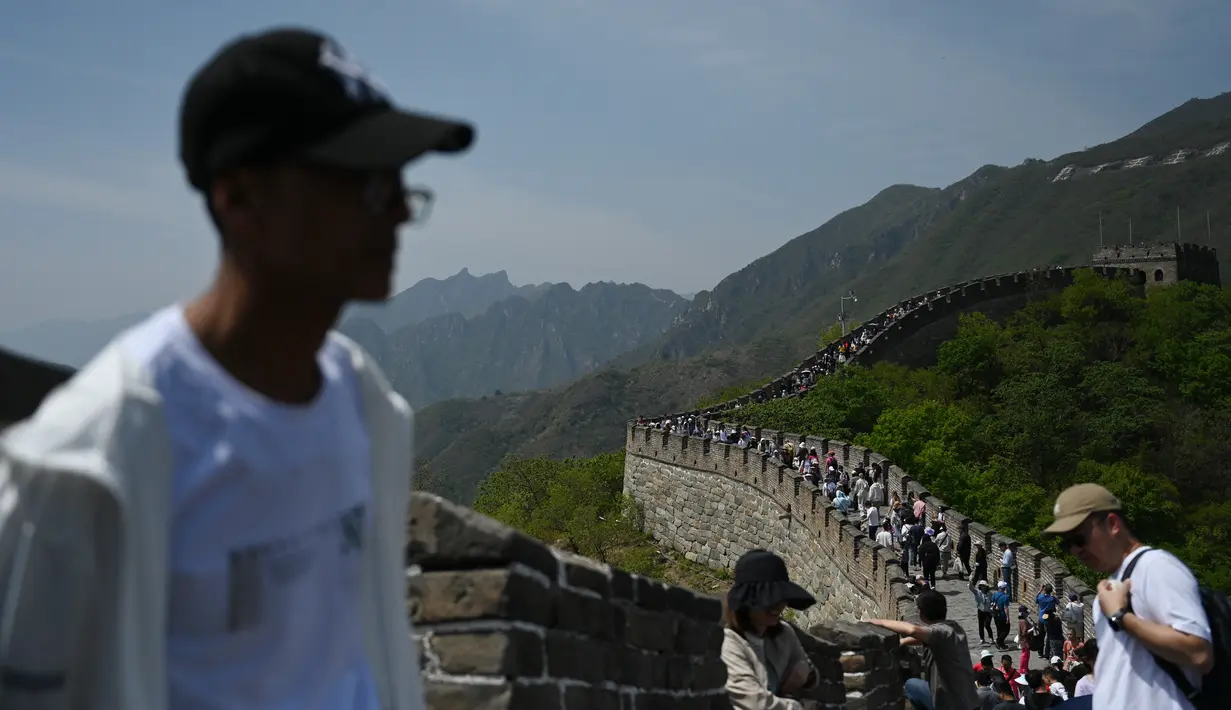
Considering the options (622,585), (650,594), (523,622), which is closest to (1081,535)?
(650,594)

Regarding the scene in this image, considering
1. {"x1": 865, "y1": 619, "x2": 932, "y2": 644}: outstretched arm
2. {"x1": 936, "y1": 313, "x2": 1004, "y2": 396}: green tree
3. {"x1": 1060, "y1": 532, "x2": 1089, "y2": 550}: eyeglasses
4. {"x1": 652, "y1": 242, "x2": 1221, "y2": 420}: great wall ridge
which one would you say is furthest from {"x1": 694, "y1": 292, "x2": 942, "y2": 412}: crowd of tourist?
{"x1": 1060, "y1": 532, "x2": 1089, "y2": 550}: eyeglasses

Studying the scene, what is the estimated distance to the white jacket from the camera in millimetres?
1450

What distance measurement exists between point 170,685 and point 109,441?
33cm

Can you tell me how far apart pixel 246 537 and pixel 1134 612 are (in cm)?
318

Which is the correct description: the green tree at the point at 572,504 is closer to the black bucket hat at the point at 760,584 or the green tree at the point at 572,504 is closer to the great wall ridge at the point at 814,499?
the great wall ridge at the point at 814,499

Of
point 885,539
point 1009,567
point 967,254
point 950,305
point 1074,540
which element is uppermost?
point 967,254

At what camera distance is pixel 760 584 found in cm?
486

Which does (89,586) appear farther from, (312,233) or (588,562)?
(588,562)

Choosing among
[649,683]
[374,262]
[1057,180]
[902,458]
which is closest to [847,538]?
[902,458]

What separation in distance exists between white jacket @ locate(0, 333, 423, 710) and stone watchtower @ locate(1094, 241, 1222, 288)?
222 feet

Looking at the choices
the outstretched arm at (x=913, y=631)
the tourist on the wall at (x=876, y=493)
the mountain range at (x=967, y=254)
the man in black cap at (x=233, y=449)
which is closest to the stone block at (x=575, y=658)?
the man in black cap at (x=233, y=449)

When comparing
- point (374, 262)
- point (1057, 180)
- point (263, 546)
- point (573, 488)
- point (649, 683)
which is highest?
point (1057, 180)

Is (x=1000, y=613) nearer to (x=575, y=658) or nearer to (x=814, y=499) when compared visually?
(x=814, y=499)

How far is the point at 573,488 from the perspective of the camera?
45.8 metres
